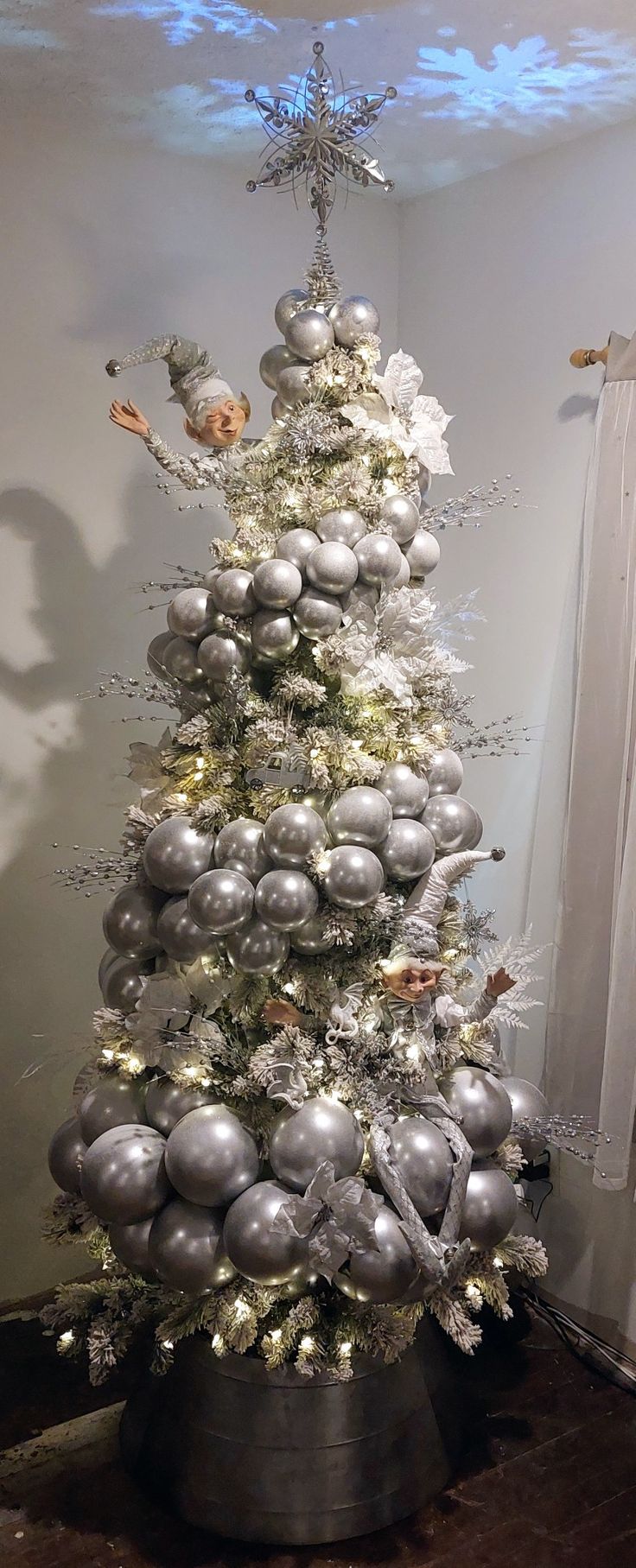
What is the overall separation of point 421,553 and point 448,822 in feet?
1.44

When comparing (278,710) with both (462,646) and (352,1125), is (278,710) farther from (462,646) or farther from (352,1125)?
(462,646)

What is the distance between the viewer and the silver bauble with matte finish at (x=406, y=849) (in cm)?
174

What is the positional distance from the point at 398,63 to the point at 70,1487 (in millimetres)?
2563

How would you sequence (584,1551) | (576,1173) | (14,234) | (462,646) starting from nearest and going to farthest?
(584,1551) < (14,234) < (576,1173) < (462,646)

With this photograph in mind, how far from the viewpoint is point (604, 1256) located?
238 centimetres

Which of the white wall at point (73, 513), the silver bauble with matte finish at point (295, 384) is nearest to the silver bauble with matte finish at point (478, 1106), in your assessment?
the white wall at point (73, 513)

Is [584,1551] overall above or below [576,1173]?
below

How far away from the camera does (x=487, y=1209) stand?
1.76 m

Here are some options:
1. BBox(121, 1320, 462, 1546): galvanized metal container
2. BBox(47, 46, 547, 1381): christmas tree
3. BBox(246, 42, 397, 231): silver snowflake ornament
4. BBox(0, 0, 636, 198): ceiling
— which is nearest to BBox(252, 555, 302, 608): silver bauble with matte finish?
BBox(47, 46, 547, 1381): christmas tree

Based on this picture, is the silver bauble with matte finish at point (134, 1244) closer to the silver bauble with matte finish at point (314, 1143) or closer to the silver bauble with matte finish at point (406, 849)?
the silver bauble with matte finish at point (314, 1143)

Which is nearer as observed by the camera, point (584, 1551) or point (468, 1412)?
point (584, 1551)

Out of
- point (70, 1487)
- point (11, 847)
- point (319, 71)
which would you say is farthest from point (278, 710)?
point (70, 1487)

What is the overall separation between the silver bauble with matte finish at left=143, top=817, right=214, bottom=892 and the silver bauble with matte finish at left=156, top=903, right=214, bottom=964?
0.02m

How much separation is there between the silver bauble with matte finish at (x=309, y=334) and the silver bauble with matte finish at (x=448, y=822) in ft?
2.38
